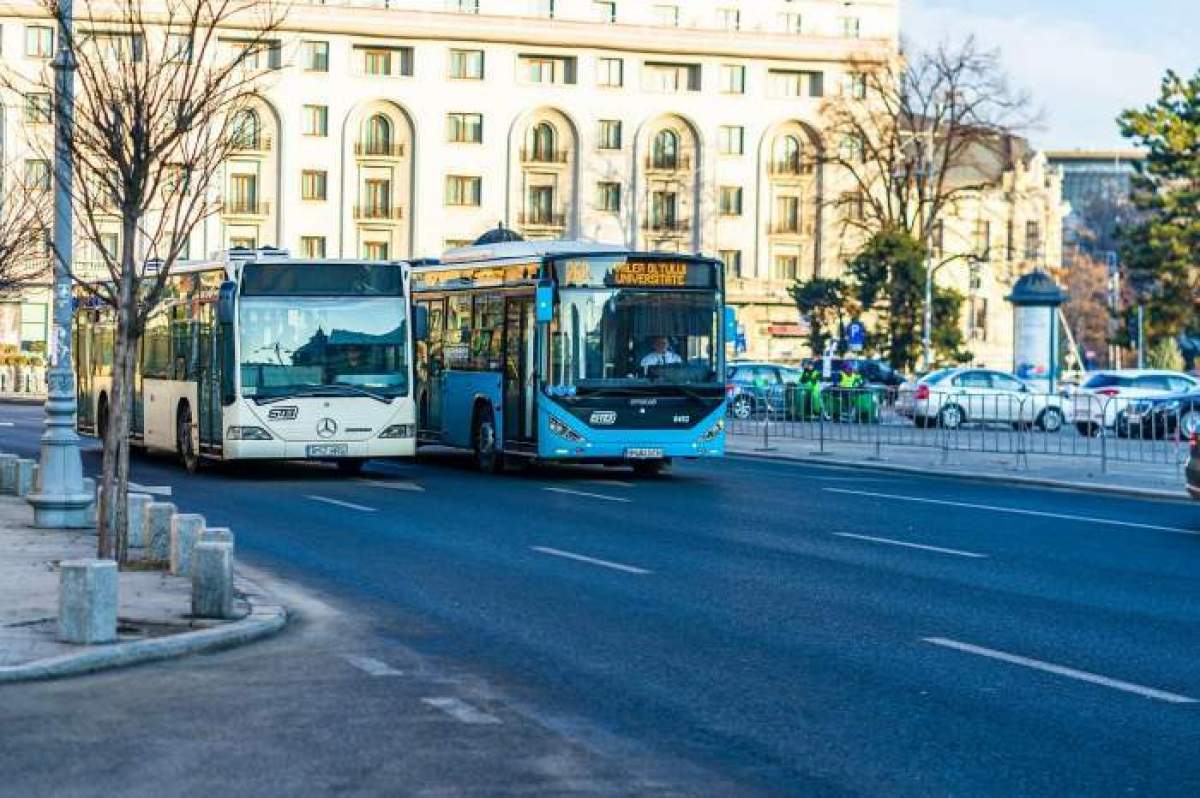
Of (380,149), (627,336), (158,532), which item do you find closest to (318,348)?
(627,336)

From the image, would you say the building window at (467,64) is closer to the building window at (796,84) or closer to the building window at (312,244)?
the building window at (312,244)

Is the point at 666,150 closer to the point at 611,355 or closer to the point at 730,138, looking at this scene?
the point at 730,138

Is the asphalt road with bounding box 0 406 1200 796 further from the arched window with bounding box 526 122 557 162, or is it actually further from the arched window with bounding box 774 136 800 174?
the arched window with bounding box 774 136 800 174

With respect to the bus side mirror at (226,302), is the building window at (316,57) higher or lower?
higher

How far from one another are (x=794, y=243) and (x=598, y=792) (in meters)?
97.1

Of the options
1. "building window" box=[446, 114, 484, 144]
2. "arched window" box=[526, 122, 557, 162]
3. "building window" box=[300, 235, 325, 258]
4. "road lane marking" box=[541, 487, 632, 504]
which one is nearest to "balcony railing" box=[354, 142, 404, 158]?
"building window" box=[446, 114, 484, 144]

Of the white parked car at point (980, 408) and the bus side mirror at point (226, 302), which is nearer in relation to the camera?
the bus side mirror at point (226, 302)

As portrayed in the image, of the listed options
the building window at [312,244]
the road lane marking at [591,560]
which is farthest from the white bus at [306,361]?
the building window at [312,244]

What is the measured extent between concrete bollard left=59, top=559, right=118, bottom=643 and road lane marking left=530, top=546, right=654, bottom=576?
18.6ft

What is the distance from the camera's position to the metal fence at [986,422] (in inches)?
1266

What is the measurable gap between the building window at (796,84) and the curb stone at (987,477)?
2547 inches

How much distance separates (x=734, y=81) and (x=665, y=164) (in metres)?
4.93

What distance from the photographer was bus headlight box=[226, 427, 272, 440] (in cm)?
2853

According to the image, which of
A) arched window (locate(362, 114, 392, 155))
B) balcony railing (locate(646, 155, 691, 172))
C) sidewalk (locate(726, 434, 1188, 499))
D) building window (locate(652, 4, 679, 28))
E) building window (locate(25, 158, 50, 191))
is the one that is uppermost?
building window (locate(652, 4, 679, 28))
